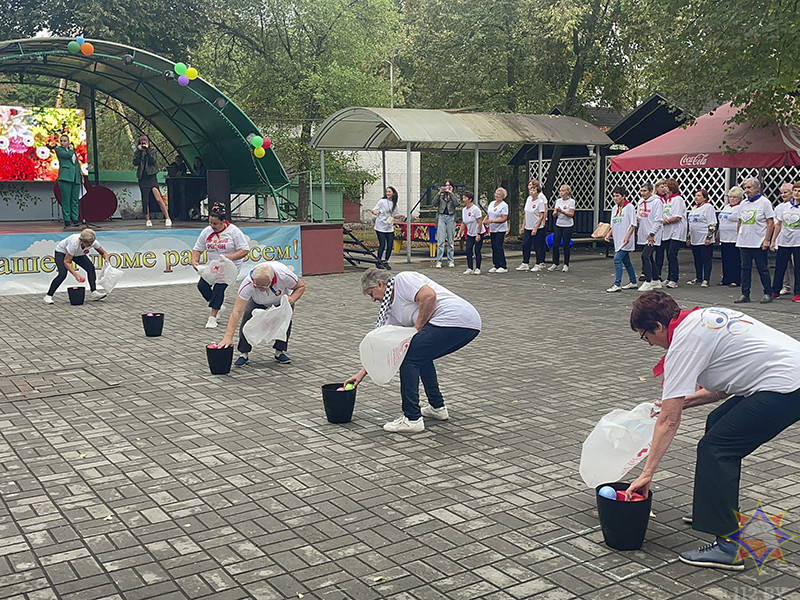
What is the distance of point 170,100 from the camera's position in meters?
20.6

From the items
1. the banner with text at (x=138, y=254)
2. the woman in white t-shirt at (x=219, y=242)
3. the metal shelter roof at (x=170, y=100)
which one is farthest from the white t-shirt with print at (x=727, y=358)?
the metal shelter roof at (x=170, y=100)

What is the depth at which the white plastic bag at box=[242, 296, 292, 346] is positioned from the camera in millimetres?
8430

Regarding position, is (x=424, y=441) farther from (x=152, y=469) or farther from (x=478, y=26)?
(x=478, y=26)

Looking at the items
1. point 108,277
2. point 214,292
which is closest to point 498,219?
point 214,292

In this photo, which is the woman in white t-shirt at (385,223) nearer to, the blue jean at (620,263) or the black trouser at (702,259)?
the blue jean at (620,263)

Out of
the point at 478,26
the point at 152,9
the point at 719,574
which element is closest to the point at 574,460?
the point at 719,574

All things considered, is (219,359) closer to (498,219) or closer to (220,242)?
(220,242)

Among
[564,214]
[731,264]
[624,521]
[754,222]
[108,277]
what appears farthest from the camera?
[564,214]

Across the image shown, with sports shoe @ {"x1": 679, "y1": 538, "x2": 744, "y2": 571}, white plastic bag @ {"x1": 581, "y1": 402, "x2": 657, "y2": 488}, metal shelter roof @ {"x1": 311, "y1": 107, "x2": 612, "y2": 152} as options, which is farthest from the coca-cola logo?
sports shoe @ {"x1": 679, "y1": 538, "x2": 744, "y2": 571}

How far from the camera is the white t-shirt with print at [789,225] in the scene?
41.4ft

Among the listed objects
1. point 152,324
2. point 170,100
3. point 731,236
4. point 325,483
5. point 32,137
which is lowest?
point 325,483

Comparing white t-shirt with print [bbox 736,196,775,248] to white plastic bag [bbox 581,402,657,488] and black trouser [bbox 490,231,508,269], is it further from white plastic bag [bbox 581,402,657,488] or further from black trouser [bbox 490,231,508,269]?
white plastic bag [bbox 581,402,657,488]

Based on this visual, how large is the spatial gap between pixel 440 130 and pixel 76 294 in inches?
361

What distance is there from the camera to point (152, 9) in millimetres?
26234
